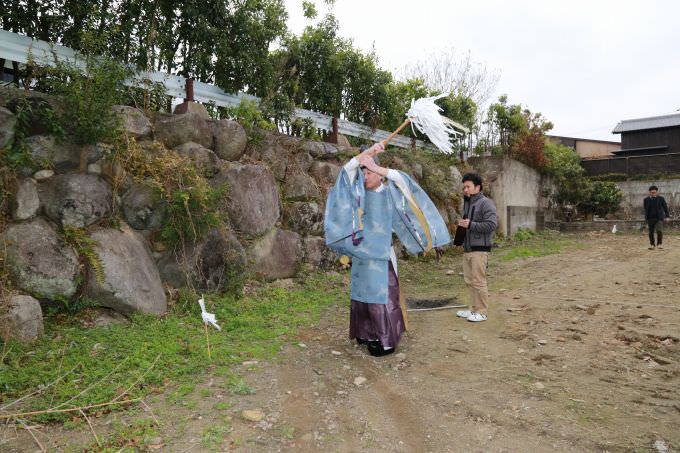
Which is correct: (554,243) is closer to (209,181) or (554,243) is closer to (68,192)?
(209,181)

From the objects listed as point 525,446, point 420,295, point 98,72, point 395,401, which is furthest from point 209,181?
point 525,446

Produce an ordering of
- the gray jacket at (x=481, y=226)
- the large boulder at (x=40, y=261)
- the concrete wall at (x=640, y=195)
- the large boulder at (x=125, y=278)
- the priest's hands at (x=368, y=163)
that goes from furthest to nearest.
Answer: the concrete wall at (x=640, y=195)
the gray jacket at (x=481, y=226)
the large boulder at (x=125, y=278)
the priest's hands at (x=368, y=163)
the large boulder at (x=40, y=261)

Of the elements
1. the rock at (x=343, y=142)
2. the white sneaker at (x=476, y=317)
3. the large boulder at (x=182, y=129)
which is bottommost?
the white sneaker at (x=476, y=317)

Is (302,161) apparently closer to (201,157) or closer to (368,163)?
(201,157)

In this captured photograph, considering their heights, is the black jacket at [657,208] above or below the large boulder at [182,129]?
below

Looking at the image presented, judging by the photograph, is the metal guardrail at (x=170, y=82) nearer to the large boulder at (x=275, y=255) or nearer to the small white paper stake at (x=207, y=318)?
the large boulder at (x=275, y=255)

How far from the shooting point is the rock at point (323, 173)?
898cm

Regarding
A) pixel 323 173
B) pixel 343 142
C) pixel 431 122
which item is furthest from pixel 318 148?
pixel 431 122

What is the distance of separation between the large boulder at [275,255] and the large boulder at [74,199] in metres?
2.26

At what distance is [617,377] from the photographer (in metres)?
4.00

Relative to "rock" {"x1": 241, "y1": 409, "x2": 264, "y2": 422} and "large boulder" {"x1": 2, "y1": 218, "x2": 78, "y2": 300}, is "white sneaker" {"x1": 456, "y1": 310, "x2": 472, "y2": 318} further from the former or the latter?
"large boulder" {"x1": 2, "y1": 218, "x2": 78, "y2": 300}

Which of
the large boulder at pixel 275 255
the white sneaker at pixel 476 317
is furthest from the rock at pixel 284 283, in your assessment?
the white sneaker at pixel 476 317

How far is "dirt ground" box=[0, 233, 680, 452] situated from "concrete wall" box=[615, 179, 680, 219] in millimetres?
14671

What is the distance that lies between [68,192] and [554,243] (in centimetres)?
1336
